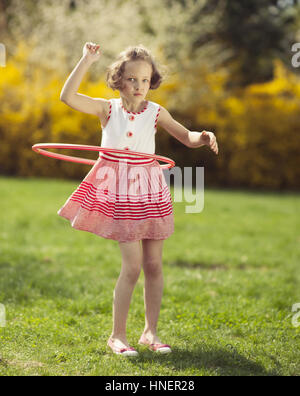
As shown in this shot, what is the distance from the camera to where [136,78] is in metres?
3.00

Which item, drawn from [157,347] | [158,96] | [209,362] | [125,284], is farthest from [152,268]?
[158,96]

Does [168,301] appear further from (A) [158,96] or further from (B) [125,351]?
(A) [158,96]

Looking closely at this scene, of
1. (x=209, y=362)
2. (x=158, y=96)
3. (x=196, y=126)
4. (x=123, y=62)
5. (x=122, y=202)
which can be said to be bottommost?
(x=209, y=362)

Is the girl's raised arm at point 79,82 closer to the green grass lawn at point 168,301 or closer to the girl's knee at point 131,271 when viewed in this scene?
the girl's knee at point 131,271

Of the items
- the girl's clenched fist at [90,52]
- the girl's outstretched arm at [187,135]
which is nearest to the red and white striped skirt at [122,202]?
the girl's outstretched arm at [187,135]

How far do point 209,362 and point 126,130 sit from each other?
4.77 feet

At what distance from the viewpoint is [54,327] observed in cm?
345

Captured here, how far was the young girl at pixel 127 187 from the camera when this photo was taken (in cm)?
299

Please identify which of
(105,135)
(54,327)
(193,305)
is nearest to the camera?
(105,135)

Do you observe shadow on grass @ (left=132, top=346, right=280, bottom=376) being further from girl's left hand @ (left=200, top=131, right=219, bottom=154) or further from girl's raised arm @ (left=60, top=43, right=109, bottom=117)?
girl's raised arm @ (left=60, top=43, right=109, bottom=117)

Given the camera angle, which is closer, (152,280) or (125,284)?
(125,284)
